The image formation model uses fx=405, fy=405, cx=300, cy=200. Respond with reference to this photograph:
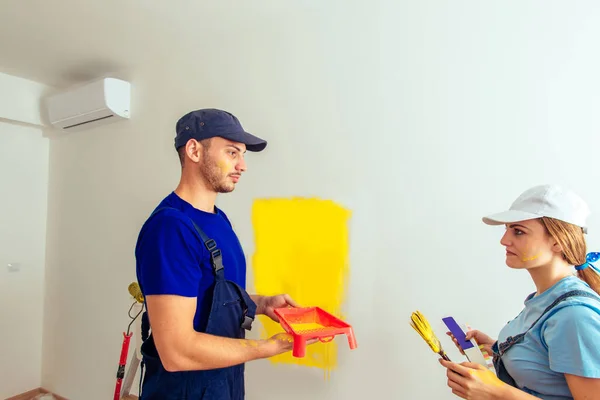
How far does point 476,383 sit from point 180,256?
30.7 inches

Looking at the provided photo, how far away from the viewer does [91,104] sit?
8.41ft

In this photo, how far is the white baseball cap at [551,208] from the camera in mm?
1019

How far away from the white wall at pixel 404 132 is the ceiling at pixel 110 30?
2.0 inches

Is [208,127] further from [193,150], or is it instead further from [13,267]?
[13,267]

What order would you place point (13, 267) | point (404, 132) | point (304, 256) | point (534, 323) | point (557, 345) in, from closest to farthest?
point (557, 345)
point (534, 323)
point (404, 132)
point (304, 256)
point (13, 267)

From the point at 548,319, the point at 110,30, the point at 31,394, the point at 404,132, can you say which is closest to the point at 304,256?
the point at 404,132

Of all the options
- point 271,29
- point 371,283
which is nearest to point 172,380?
point 371,283

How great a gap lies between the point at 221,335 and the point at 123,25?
1.73m

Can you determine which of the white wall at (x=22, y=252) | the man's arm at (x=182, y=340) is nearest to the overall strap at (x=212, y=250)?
the man's arm at (x=182, y=340)

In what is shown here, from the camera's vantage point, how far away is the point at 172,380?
1.14m

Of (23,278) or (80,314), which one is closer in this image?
(80,314)

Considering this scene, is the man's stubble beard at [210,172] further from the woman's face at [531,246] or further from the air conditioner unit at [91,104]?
the air conditioner unit at [91,104]

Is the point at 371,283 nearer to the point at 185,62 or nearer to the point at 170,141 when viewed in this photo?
the point at 170,141

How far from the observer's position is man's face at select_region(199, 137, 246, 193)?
1.25 meters
